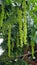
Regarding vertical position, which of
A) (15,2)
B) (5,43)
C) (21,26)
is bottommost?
(21,26)

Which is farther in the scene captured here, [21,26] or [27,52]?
[27,52]

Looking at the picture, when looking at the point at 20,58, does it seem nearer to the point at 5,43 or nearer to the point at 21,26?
the point at 5,43

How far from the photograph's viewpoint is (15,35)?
2.90m

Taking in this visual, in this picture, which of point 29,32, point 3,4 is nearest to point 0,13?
point 3,4


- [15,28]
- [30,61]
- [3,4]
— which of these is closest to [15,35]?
[15,28]

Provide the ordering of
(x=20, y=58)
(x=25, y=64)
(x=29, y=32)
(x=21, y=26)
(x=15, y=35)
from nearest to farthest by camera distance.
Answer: (x=21, y=26)
(x=29, y=32)
(x=15, y=35)
(x=25, y=64)
(x=20, y=58)

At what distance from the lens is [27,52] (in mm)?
3379

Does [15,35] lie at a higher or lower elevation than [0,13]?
higher

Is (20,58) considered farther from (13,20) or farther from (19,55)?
(13,20)

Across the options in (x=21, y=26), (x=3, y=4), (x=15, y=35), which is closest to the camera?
(x=3, y=4)

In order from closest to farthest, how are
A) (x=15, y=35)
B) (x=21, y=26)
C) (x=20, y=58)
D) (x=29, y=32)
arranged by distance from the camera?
(x=21, y=26), (x=29, y=32), (x=15, y=35), (x=20, y=58)

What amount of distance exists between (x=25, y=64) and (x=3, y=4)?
1437 mm

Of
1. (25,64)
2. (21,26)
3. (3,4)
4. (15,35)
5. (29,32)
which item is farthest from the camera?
(25,64)

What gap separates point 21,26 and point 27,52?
53.2 inches
